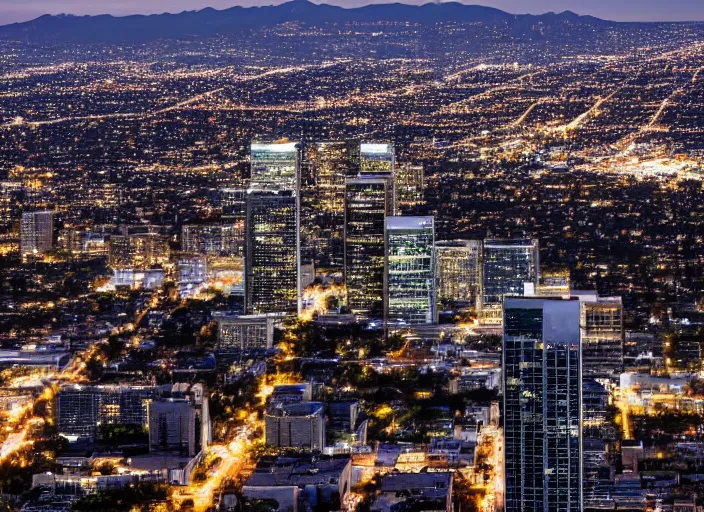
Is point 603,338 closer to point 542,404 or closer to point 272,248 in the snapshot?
point 272,248

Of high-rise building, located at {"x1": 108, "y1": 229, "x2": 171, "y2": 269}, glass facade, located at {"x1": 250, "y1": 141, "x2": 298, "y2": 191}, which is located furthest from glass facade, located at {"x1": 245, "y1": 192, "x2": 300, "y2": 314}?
high-rise building, located at {"x1": 108, "y1": 229, "x2": 171, "y2": 269}

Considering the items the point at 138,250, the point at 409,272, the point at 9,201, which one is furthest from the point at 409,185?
the point at 9,201

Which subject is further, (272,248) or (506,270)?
(272,248)

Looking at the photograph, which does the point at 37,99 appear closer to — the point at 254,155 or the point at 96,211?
the point at 96,211

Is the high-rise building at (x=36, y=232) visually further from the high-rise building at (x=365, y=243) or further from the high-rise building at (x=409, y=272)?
the high-rise building at (x=409, y=272)

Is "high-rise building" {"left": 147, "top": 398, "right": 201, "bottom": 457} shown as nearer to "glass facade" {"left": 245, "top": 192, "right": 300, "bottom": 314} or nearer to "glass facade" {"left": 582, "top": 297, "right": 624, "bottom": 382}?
"glass facade" {"left": 582, "top": 297, "right": 624, "bottom": 382}

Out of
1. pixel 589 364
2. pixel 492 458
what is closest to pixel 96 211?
pixel 589 364
